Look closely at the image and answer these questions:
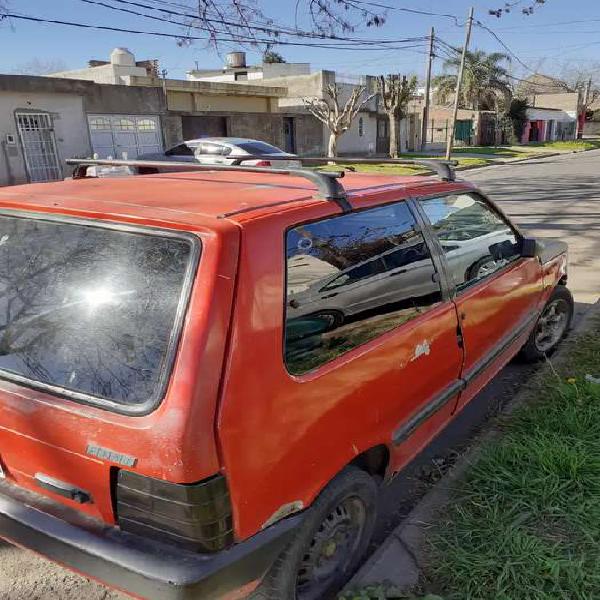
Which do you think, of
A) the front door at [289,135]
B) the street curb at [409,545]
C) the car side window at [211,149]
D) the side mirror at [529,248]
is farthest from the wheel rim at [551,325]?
the front door at [289,135]

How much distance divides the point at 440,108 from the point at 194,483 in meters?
48.9

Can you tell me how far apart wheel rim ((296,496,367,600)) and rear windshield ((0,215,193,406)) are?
970 mm

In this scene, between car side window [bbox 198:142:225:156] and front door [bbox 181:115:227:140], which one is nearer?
car side window [bbox 198:142:225:156]

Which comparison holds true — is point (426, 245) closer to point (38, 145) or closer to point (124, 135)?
point (38, 145)

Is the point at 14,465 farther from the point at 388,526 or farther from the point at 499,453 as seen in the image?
the point at 499,453

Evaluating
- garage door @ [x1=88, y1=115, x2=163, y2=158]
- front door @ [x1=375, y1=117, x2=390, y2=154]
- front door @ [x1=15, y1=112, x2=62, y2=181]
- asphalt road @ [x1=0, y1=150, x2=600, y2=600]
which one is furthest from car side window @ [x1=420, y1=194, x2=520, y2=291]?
front door @ [x1=375, y1=117, x2=390, y2=154]

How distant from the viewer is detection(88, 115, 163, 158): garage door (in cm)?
1973

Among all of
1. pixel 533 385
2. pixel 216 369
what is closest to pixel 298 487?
pixel 216 369

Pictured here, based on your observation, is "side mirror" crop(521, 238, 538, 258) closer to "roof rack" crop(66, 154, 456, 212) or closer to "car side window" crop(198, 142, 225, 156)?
"roof rack" crop(66, 154, 456, 212)

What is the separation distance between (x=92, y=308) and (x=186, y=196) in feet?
1.93

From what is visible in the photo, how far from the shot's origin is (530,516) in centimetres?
258

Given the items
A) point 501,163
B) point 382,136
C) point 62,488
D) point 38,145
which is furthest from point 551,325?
point 382,136

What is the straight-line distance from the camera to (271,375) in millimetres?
1763

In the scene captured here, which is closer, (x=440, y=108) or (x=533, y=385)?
(x=533, y=385)
